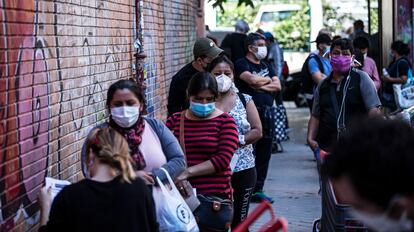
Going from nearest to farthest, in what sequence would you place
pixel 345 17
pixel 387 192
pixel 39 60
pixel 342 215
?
1. pixel 387 192
2. pixel 342 215
3. pixel 39 60
4. pixel 345 17

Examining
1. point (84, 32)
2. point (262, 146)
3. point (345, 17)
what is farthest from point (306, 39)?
point (84, 32)

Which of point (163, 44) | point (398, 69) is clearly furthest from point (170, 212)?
point (398, 69)

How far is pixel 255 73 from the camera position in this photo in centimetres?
986

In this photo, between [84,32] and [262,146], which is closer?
[84,32]

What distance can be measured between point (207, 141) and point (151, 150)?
920 mm

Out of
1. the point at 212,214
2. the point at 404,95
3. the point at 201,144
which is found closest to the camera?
the point at 212,214

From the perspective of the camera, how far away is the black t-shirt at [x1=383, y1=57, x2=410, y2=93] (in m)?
14.0

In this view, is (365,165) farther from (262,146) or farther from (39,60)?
(262,146)

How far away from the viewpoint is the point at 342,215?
515 cm

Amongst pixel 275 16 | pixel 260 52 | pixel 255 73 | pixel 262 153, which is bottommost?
pixel 262 153

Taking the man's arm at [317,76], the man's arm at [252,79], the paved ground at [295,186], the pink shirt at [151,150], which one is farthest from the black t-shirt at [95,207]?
the man's arm at [317,76]

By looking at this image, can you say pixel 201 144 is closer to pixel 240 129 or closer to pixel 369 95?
pixel 240 129

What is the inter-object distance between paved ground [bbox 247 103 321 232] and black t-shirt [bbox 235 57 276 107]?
1.23m

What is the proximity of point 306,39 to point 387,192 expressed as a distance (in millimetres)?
24903
